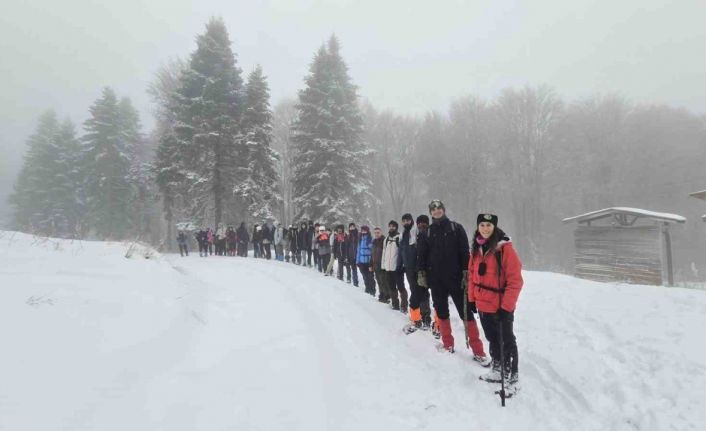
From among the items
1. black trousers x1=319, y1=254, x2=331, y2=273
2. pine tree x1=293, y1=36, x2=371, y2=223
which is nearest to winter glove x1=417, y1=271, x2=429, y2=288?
black trousers x1=319, y1=254, x2=331, y2=273

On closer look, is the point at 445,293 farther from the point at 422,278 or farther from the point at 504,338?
the point at 504,338

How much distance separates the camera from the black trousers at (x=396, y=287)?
803cm

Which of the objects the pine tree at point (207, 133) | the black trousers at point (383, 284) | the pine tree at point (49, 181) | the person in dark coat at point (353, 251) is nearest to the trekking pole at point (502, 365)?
the black trousers at point (383, 284)

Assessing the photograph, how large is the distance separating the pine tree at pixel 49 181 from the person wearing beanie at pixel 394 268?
4093 centimetres

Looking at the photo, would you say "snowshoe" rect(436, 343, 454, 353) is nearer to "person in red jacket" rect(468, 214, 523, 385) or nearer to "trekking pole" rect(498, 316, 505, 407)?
"person in red jacket" rect(468, 214, 523, 385)

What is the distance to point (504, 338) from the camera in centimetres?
444

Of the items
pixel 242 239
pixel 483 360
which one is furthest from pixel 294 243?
pixel 483 360

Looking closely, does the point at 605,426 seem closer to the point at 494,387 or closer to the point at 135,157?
the point at 494,387

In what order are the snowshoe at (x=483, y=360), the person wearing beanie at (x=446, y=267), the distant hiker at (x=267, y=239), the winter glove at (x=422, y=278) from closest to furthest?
1. the snowshoe at (x=483, y=360)
2. the person wearing beanie at (x=446, y=267)
3. the winter glove at (x=422, y=278)
4. the distant hiker at (x=267, y=239)

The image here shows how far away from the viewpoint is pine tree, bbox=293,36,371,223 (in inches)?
997

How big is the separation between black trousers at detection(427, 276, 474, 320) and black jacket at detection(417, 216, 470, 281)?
1.9 inches

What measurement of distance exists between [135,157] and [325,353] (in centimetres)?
3952

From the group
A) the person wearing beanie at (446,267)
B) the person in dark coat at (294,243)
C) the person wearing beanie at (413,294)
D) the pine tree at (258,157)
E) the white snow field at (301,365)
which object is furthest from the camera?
the pine tree at (258,157)

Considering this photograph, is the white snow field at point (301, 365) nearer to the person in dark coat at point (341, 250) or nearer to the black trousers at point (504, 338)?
the black trousers at point (504, 338)
